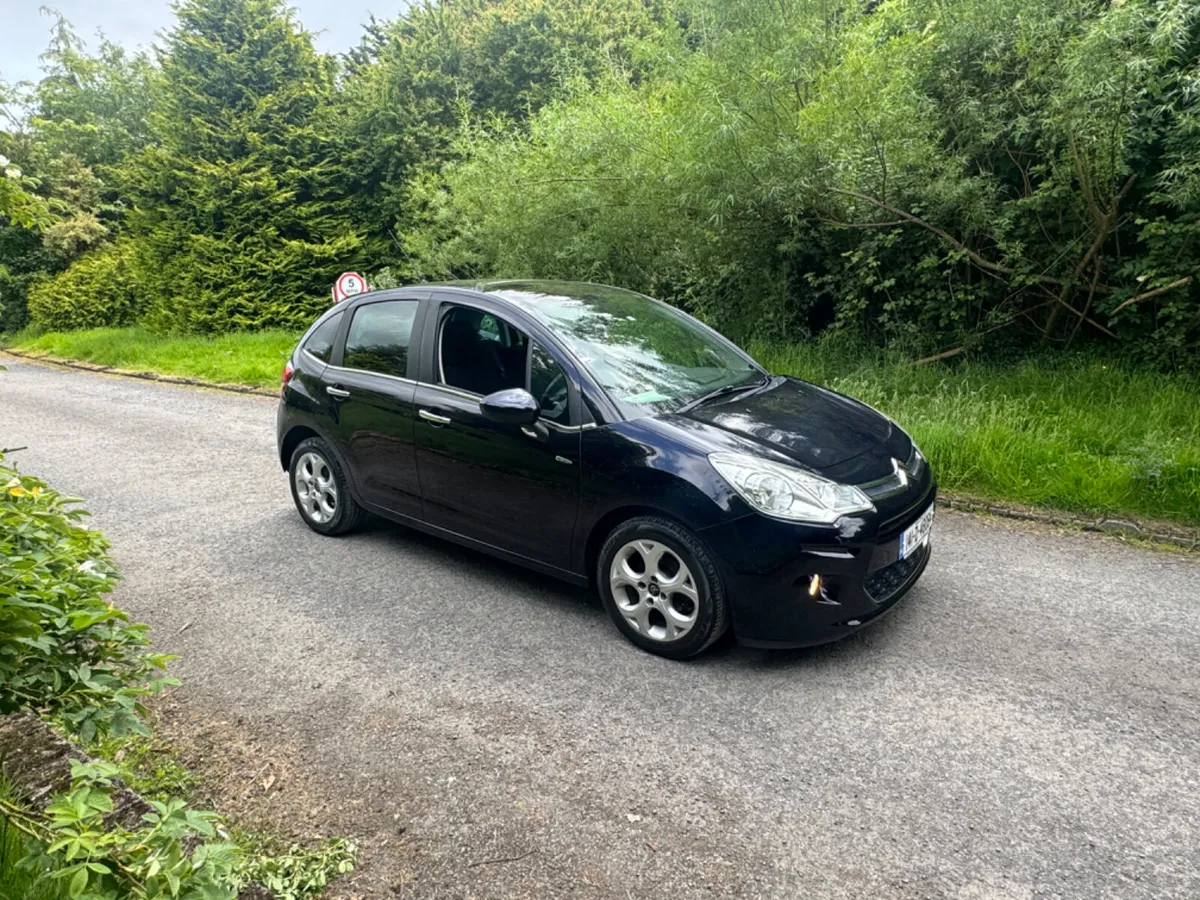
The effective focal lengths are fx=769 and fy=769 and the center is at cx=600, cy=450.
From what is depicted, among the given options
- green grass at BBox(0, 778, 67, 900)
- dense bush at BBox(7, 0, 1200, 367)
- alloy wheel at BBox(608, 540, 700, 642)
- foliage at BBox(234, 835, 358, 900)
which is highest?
dense bush at BBox(7, 0, 1200, 367)

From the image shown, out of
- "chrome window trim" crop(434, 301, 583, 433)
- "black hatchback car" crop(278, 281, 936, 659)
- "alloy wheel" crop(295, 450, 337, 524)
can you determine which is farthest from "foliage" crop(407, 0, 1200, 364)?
"alloy wheel" crop(295, 450, 337, 524)

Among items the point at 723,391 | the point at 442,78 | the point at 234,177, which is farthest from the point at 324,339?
the point at 442,78

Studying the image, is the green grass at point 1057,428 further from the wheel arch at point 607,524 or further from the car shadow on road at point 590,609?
the wheel arch at point 607,524

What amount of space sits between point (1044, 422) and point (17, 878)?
6.72 m

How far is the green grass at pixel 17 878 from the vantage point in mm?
1715

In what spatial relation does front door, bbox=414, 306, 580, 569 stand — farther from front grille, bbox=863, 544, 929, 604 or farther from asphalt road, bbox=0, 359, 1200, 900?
front grille, bbox=863, 544, 929, 604

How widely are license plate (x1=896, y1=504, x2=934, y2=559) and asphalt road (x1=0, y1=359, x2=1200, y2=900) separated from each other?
1.35 feet

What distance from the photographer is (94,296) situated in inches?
848

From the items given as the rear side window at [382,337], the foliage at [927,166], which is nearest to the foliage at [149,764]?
the rear side window at [382,337]

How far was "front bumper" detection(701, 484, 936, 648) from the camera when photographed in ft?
10.5

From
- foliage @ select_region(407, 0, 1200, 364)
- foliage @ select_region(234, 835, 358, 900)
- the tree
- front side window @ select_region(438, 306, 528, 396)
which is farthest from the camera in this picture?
the tree

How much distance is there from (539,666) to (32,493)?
205 cm

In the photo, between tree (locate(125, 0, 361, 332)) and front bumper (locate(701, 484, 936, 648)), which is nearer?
front bumper (locate(701, 484, 936, 648))

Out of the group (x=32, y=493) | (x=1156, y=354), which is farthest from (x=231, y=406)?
(x=1156, y=354)
